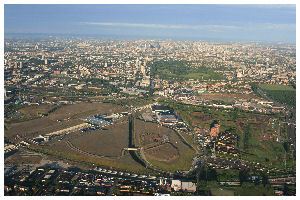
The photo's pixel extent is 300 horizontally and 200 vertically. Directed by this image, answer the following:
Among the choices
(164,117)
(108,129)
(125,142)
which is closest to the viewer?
(125,142)

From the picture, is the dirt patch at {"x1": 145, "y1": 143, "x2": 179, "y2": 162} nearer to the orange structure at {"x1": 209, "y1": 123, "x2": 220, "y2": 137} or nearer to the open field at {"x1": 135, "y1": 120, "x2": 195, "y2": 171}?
the open field at {"x1": 135, "y1": 120, "x2": 195, "y2": 171}

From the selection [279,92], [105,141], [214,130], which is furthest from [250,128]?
[279,92]

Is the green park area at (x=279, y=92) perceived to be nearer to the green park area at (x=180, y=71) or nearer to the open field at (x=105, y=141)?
the green park area at (x=180, y=71)

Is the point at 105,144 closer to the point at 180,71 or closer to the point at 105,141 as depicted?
the point at 105,141

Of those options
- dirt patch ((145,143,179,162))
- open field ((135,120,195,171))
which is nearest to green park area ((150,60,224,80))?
open field ((135,120,195,171))

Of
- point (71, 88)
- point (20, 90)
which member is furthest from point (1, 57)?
point (71, 88)
